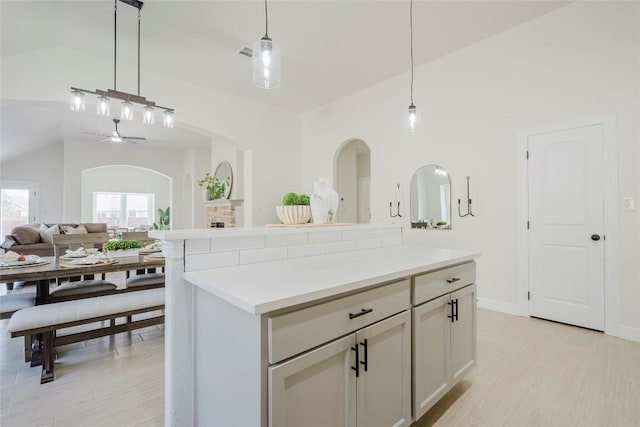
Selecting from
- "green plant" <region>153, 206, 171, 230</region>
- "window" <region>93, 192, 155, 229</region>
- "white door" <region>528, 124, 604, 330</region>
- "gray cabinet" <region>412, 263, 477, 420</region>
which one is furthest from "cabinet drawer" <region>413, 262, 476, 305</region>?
"window" <region>93, 192, 155, 229</region>

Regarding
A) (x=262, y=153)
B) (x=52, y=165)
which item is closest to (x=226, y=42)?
(x=262, y=153)

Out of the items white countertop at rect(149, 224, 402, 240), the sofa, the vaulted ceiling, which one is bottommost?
the sofa

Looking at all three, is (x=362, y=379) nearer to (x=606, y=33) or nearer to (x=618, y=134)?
(x=618, y=134)

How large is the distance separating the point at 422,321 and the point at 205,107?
14.9 feet

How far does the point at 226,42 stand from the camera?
3.55 meters

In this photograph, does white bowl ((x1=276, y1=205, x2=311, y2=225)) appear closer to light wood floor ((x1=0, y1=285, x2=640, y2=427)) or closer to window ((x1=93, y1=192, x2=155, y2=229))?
light wood floor ((x1=0, y1=285, x2=640, y2=427))

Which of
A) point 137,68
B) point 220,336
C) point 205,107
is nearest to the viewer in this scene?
point 220,336

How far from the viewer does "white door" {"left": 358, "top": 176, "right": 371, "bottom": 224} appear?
7.55 metres

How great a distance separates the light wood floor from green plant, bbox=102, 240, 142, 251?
87cm

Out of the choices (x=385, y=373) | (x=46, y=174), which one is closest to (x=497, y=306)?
(x=385, y=373)

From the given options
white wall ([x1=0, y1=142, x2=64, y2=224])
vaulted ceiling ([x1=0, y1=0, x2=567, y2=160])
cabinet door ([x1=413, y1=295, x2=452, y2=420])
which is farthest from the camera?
white wall ([x1=0, y1=142, x2=64, y2=224])

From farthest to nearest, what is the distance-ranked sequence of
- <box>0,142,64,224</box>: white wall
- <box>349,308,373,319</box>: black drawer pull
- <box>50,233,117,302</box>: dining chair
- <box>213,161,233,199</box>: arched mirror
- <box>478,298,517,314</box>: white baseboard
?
<box>0,142,64,224</box>: white wall < <box>213,161,233,199</box>: arched mirror < <box>478,298,517,314</box>: white baseboard < <box>50,233,117,302</box>: dining chair < <box>349,308,373,319</box>: black drawer pull

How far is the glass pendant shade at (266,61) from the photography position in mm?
1858

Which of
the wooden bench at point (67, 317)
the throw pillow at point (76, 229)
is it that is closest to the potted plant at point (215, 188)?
the throw pillow at point (76, 229)
